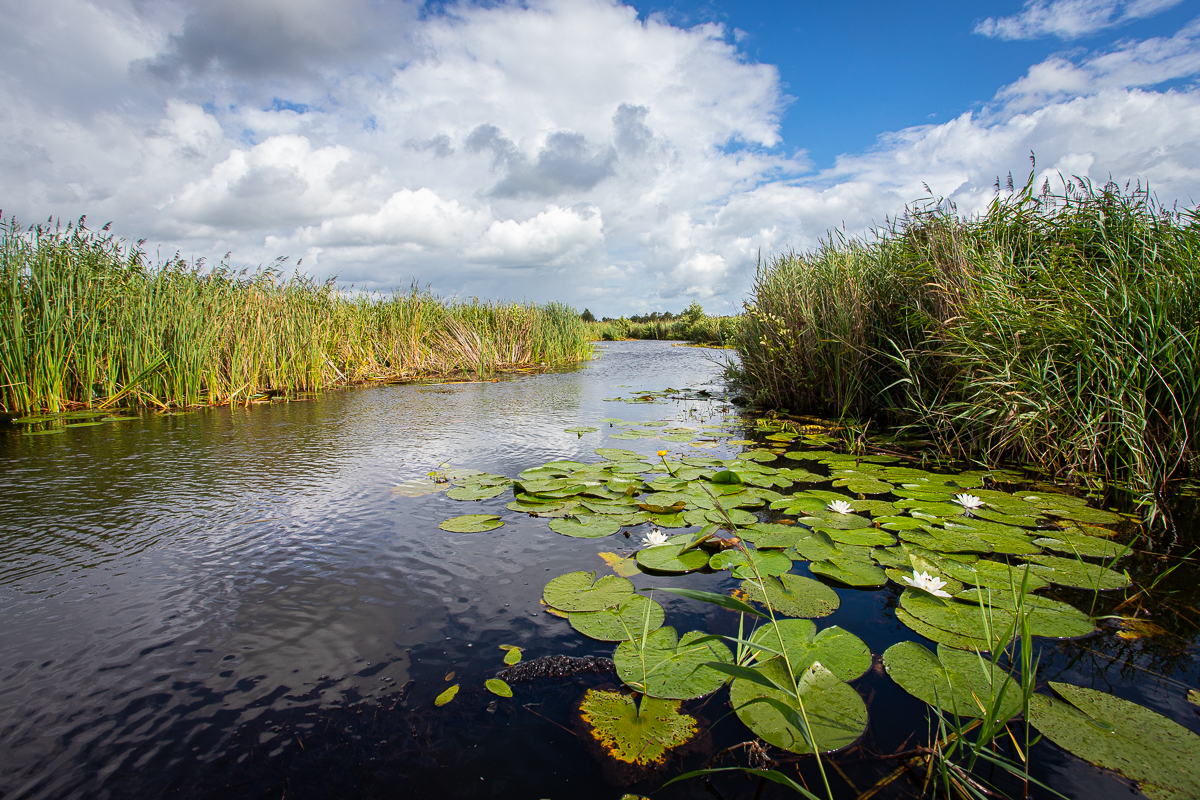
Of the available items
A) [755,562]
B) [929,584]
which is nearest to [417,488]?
[755,562]

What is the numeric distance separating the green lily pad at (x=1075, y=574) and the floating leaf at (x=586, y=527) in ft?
5.62

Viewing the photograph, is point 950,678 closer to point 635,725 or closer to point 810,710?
point 810,710

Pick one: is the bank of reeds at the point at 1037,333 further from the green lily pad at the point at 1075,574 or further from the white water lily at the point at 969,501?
the green lily pad at the point at 1075,574

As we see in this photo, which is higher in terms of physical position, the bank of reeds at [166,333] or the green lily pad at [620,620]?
the bank of reeds at [166,333]

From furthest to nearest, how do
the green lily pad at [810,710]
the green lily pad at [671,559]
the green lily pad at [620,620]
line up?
1. the green lily pad at [671,559]
2. the green lily pad at [620,620]
3. the green lily pad at [810,710]

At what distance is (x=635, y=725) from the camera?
123cm

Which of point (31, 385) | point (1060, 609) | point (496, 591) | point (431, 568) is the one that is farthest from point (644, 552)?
point (31, 385)

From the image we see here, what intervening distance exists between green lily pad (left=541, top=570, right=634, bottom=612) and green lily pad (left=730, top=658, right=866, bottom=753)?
561 mm

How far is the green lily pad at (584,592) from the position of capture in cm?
178

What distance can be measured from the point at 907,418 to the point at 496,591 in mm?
3945

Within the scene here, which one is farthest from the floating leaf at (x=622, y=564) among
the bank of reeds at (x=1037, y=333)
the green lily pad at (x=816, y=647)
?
the bank of reeds at (x=1037, y=333)

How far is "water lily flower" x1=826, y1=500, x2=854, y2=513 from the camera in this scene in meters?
2.53

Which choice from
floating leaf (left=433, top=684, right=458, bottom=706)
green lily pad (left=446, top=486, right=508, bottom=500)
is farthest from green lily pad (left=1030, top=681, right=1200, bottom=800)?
green lily pad (left=446, top=486, right=508, bottom=500)

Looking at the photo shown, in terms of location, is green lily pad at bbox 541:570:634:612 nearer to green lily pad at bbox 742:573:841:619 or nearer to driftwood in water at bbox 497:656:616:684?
driftwood in water at bbox 497:656:616:684
